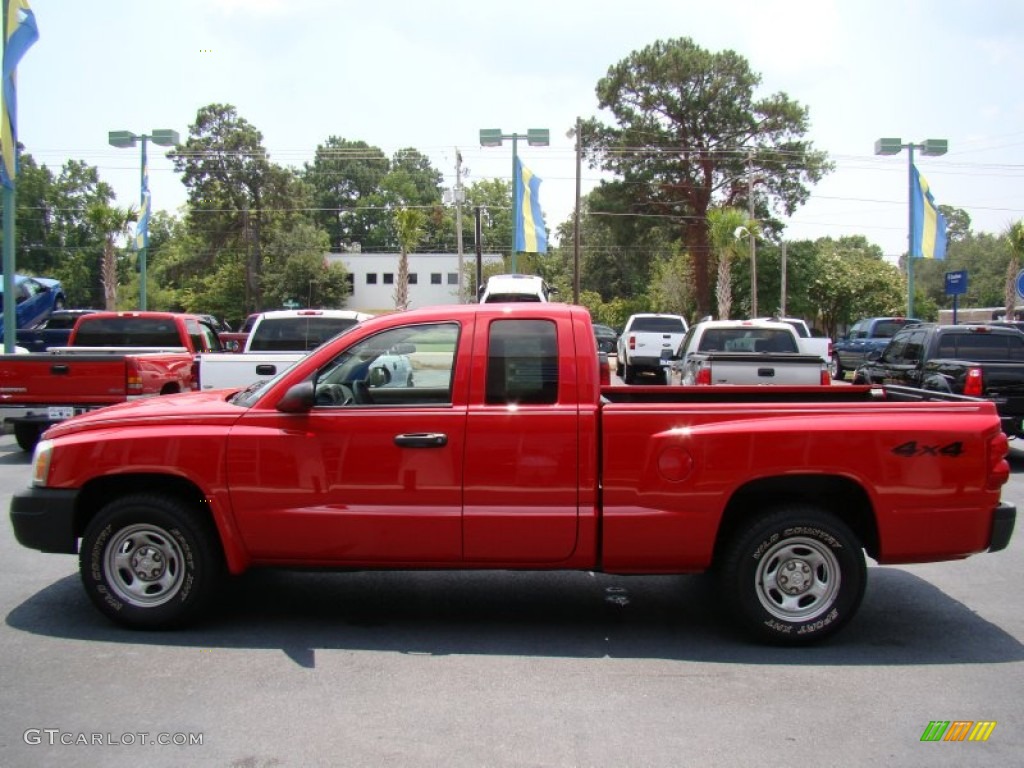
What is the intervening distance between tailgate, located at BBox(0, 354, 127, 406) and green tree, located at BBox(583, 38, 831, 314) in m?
35.3

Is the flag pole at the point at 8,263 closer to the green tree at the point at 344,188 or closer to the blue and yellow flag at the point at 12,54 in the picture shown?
the blue and yellow flag at the point at 12,54

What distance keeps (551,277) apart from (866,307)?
2766 cm

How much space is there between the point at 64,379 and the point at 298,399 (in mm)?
7299

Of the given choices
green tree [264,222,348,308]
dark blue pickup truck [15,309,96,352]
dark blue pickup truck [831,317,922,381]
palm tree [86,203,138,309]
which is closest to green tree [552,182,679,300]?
green tree [264,222,348,308]

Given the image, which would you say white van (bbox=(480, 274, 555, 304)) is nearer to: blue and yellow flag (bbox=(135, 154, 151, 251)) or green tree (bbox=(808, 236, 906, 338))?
blue and yellow flag (bbox=(135, 154, 151, 251))

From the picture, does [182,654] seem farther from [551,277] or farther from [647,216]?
[551,277]

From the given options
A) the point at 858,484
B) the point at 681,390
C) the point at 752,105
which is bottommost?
the point at 858,484

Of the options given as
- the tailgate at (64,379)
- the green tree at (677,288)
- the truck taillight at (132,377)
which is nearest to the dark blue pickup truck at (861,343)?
the green tree at (677,288)

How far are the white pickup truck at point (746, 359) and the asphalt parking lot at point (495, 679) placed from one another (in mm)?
5395

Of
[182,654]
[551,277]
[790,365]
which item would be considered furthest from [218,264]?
[182,654]

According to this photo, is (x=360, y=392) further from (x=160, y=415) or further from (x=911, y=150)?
(x=911, y=150)

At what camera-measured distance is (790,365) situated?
1162 centimetres

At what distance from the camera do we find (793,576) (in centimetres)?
517

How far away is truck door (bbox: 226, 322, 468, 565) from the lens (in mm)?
5074
